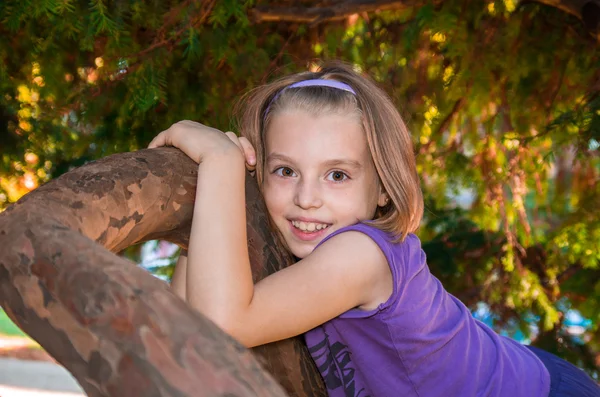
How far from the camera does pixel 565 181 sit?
5.10 meters

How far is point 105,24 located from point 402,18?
204 cm

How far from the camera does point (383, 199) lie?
82.7 inches

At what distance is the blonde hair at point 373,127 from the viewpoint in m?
1.97

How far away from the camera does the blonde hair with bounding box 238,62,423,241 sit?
1.97 meters

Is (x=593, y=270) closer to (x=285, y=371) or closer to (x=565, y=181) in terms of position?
(x=565, y=181)

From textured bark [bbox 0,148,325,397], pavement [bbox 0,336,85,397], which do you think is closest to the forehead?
textured bark [bbox 0,148,325,397]

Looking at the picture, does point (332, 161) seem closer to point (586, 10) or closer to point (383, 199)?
point (383, 199)

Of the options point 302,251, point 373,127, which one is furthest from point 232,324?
point 373,127

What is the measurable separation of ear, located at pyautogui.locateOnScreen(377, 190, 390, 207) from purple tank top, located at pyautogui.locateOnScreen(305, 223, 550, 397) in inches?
5.6

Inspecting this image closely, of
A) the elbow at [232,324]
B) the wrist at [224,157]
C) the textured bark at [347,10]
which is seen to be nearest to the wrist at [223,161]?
the wrist at [224,157]

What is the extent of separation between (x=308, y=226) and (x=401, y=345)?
386mm

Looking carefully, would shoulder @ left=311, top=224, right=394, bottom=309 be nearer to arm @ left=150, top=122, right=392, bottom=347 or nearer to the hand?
arm @ left=150, top=122, right=392, bottom=347

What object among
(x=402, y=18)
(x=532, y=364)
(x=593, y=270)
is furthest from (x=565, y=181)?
(x=532, y=364)

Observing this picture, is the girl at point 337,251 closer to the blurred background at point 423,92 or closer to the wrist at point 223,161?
the wrist at point 223,161
